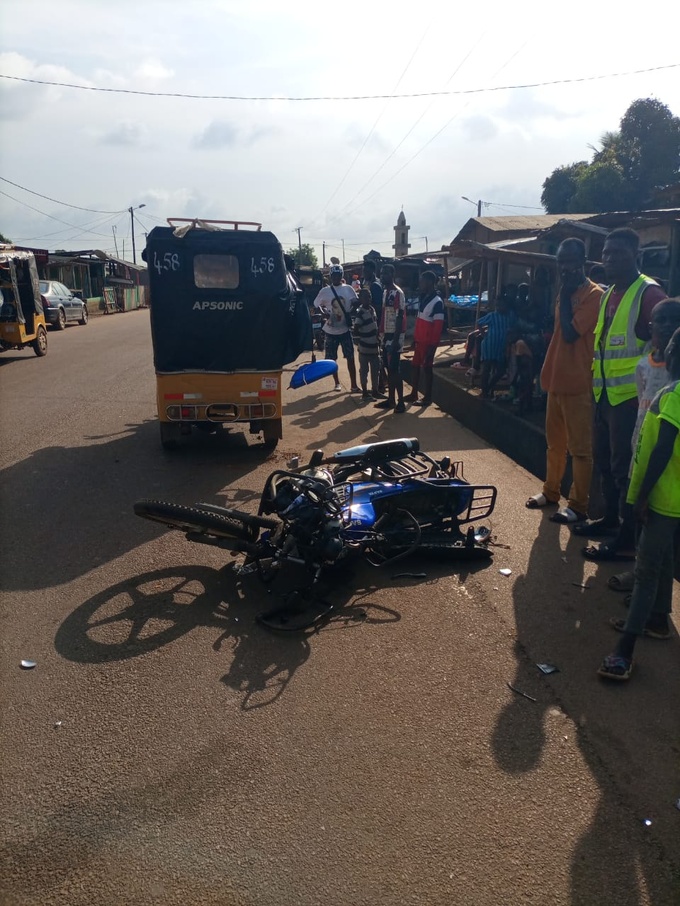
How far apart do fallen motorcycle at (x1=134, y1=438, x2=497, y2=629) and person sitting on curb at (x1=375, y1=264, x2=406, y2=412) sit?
5.23 m

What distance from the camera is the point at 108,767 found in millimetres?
3156

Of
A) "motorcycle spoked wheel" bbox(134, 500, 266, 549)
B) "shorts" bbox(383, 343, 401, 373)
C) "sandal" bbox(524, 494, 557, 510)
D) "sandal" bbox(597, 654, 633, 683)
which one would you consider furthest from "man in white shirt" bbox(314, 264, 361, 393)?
"sandal" bbox(597, 654, 633, 683)

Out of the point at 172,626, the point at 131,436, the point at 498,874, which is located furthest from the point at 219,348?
the point at 498,874

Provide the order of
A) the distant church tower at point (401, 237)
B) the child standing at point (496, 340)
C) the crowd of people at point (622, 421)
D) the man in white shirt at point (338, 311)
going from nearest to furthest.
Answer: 1. the crowd of people at point (622, 421)
2. the child standing at point (496, 340)
3. the man in white shirt at point (338, 311)
4. the distant church tower at point (401, 237)

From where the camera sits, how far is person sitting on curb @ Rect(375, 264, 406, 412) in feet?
36.0

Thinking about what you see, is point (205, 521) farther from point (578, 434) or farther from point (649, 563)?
point (578, 434)

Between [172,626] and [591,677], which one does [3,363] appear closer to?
[172,626]

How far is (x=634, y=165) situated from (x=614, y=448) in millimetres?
29292

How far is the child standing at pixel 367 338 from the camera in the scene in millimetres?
11414

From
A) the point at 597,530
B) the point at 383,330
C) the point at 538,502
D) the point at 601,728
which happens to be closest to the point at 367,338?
the point at 383,330

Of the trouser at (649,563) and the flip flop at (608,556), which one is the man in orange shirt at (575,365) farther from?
the trouser at (649,563)

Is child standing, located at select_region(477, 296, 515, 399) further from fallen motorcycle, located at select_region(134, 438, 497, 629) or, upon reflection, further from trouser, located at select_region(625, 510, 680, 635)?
trouser, located at select_region(625, 510, 680, 635)

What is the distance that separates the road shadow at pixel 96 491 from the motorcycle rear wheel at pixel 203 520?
706mm

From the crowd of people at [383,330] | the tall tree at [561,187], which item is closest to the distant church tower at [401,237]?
the tall tree at [561,187]
